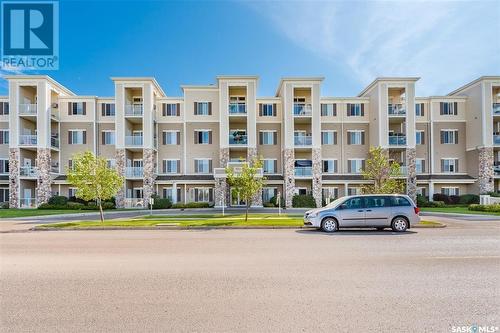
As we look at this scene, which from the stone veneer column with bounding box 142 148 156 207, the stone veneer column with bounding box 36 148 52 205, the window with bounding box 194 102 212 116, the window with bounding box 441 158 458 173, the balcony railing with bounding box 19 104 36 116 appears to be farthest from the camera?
the window with bounding box 441 158 458 173

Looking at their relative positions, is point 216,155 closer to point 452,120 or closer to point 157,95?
point 157,95

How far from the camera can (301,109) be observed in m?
35.3

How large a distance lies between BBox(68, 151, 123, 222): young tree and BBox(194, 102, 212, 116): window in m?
19.3

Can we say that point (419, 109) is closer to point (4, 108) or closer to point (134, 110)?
point (134, 110)

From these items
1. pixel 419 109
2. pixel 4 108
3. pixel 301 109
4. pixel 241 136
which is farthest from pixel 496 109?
pixel 4 108

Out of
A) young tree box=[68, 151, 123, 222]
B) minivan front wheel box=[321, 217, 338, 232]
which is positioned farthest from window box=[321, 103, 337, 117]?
young tree box=[68, 151, 123, 222]

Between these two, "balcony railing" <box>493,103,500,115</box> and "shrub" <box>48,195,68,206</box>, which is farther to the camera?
"balcony railing" <box>493,103,500,115</box>

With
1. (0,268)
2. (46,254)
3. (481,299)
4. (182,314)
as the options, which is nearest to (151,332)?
(182,314)

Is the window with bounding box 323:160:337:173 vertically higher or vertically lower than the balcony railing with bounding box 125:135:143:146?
lower

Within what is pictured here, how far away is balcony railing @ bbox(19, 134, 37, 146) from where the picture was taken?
1341 inches

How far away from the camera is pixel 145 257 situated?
901cm

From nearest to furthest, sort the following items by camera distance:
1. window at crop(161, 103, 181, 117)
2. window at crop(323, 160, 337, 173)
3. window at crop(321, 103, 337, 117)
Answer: window at crop(161, 103, 181, 117)
window at crop(323, 160, 337, 173)
window at crop(321, 103, 337, 117)

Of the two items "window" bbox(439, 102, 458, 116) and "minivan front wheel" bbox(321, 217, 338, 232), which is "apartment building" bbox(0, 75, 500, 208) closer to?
"window" bbox(439, 102, 458, 116)

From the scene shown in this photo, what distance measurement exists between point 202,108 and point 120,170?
12.4 metres
